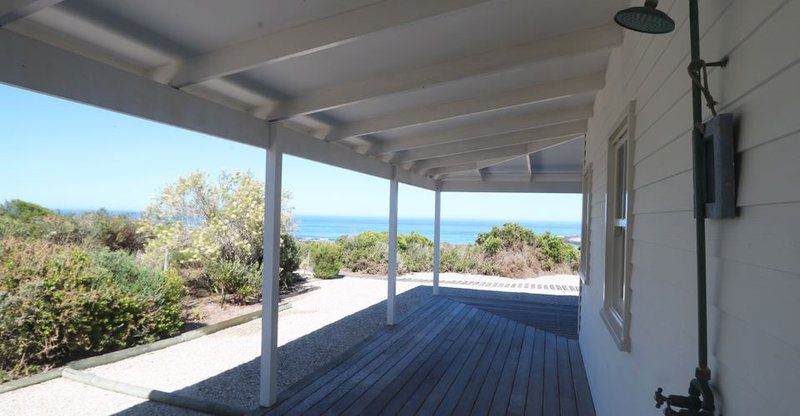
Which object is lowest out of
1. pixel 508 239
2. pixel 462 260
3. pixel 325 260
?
pixel 462 260

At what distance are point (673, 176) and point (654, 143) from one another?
35cm

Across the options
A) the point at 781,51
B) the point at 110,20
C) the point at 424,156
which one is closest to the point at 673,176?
the point at 781,51

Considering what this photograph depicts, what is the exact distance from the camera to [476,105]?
375cm

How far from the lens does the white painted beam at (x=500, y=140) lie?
16.8ft

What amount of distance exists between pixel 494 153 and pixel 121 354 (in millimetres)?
5355

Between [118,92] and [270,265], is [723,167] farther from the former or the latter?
[270,265]

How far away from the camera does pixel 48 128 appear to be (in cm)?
2800

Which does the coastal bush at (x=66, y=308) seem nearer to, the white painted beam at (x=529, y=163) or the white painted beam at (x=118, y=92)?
the white painted beam at (x=118, y=92)

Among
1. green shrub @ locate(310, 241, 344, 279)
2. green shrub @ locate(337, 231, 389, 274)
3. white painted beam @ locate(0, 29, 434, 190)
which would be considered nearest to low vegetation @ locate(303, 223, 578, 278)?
green shrub @ locate(337, 231, 389, 274)

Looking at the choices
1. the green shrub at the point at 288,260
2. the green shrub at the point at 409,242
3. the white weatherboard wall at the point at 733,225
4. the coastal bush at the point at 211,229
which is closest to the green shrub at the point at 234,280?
the coastal bush at the point at 211,229

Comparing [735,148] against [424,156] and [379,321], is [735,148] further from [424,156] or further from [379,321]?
[379,321]

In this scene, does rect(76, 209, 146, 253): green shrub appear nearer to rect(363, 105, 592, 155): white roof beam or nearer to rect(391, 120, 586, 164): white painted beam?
rect(391, 120, 586, 164): white painted beam

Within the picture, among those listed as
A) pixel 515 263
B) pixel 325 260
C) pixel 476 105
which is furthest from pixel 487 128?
pixel 515 263

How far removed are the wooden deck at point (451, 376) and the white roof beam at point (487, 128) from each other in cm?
245
